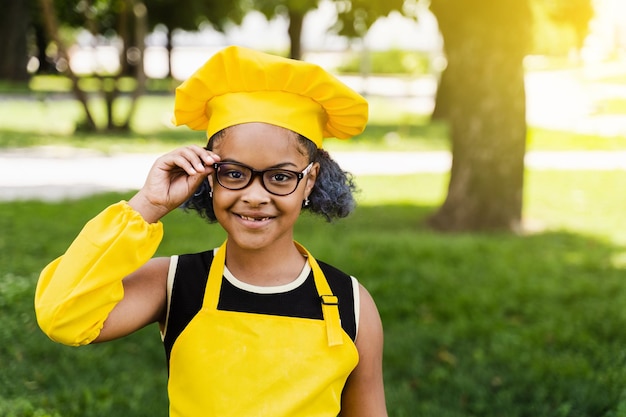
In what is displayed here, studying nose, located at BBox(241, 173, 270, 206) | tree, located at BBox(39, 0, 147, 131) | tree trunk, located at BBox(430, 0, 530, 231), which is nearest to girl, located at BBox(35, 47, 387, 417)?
A: nose, located at BBox(241, 173, 270, 206)

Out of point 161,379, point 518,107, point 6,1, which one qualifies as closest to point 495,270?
point 518,107

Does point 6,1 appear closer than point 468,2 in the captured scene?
No

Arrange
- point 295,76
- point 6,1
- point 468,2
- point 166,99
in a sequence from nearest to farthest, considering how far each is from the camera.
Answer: point 295,76 < point 468,2 < point 166,99 < point 6,1

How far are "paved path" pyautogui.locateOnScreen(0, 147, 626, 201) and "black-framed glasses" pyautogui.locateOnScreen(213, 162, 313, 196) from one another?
766cm

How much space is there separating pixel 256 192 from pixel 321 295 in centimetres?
31

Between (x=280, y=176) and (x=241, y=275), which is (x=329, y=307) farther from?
(x=280, y=176)

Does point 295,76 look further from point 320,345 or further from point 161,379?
point 161,379

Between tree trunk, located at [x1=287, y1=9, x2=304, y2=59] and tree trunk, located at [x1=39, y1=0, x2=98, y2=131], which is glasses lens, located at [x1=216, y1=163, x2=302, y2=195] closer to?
tree trunk, located at [x1=39, y1=0, x2=98, y2=131]

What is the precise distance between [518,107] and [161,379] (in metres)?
4.75

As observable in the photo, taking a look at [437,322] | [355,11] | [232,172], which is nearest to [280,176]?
[232,172]

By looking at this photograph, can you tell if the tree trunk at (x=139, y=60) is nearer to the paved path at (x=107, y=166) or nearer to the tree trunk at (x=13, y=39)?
the paved path at (x=107, y=166)

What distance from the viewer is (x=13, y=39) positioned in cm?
3291

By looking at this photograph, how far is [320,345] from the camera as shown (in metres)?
2.20

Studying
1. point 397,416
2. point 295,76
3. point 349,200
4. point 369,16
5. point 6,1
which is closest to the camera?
point 295,76
